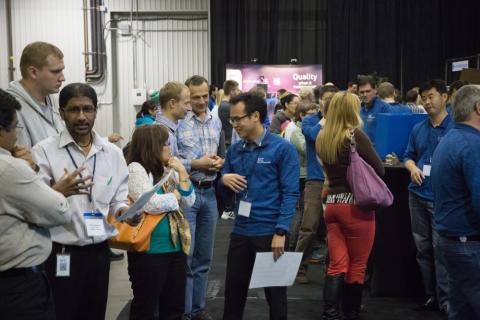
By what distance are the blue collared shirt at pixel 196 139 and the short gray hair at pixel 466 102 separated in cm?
148

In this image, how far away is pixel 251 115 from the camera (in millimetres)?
2994

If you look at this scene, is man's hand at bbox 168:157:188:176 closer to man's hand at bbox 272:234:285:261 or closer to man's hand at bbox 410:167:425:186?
man's hand at bbox 272:234:285:261

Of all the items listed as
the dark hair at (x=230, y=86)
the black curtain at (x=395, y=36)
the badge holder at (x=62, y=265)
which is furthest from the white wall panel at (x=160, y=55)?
the badge holder at (x=62, y=265)

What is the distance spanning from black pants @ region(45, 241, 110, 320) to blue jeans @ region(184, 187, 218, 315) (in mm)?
1091

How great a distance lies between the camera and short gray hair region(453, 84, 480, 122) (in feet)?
8.82

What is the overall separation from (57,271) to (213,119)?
1667 millimetres

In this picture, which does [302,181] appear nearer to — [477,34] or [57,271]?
[57,271]

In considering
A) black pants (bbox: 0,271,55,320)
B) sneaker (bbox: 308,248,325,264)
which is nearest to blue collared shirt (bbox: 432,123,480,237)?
black pants (bbox: 0,271,55,320)

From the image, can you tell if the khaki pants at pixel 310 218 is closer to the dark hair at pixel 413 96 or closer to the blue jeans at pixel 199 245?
the blue jeans at pixel 199 245

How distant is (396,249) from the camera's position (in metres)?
4.39

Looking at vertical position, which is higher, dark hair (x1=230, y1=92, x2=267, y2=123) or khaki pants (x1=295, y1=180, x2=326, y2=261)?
dark hair (x1=230, y1=92, x2=267, y2=123)

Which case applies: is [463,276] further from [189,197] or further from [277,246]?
[189,197]

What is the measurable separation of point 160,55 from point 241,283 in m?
10.1

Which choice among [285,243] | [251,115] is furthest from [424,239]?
[251,115]
